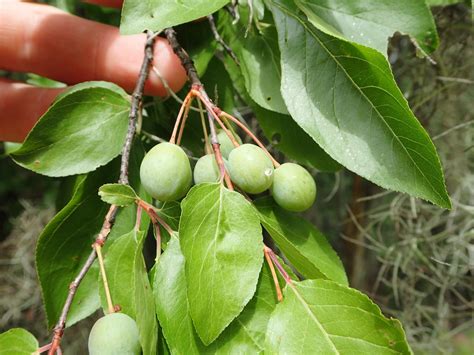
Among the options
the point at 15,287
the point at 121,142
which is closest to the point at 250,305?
the point at 121,142

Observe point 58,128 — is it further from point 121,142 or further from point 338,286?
point 338,286

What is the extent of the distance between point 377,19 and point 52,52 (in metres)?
0.52

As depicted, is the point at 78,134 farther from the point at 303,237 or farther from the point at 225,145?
the point at 303,237

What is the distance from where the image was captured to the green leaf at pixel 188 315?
52 centimetres

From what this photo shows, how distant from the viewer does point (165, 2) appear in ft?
1.80

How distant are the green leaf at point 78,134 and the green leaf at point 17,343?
0.64 feet

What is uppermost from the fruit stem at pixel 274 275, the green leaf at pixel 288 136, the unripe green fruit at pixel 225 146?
the unripe green fruit at pixel 225 146

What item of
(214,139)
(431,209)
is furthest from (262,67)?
(431,209)

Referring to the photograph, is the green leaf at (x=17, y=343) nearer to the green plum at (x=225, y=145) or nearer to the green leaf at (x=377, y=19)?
the green plum at (x=225, y=145)

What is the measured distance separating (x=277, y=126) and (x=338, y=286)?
0.28 metres

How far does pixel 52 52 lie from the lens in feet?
2.94

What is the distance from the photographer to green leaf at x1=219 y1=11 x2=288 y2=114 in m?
0.69

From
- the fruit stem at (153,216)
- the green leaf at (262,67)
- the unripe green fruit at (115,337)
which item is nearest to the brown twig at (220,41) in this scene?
the green leaf at (262,67)

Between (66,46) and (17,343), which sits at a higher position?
(66,46)
